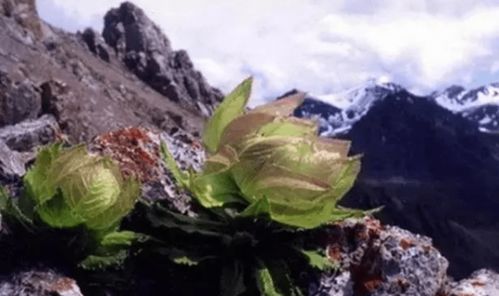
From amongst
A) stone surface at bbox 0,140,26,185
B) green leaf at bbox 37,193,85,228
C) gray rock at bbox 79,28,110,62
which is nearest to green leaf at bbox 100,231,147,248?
green leaf at bbox 37,193,85,228

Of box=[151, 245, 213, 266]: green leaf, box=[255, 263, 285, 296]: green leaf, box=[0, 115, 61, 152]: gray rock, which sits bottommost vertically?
box=[0, 115, 61, 152]: gray rock

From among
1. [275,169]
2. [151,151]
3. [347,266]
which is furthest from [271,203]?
[151,151]

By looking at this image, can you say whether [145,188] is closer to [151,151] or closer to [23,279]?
[151,151]

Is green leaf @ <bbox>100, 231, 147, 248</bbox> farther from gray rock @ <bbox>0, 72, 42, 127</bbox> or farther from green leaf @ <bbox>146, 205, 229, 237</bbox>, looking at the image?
gray rock @ <bbox>0, 72, 42, 127</bbox>

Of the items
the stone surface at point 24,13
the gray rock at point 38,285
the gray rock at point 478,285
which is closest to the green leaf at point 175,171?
the gray rock at point 38,285

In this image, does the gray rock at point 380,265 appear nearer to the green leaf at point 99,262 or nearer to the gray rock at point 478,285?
the gray rock at point 478,285

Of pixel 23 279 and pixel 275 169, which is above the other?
pixel 275 169

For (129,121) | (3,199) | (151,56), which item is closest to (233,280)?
(3,199)
